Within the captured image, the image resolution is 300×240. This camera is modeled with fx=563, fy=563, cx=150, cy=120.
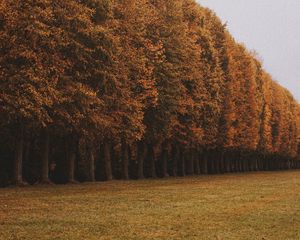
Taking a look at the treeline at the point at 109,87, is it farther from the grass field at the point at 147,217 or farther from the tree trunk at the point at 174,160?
the grass field at the point at 147,217

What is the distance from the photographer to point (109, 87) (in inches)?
1588

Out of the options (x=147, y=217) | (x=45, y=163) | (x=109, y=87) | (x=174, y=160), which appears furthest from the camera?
(x=174, y=160)

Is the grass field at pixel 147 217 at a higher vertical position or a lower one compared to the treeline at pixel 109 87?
lower

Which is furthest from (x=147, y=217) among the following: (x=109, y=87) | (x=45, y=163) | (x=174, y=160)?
(x=174, y=160)

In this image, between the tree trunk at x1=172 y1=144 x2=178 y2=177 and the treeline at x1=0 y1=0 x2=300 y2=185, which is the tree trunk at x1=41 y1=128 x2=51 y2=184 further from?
the tree trunk at x1=172 y1=144 x2=178 y2=177

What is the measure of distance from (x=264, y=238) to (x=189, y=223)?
131 inches

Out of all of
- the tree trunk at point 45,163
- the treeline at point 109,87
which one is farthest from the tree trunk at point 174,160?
the tree trunk at point 45,163

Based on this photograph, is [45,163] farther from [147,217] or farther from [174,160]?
[174,160]

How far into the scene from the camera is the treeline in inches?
1251

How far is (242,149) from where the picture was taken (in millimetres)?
80750

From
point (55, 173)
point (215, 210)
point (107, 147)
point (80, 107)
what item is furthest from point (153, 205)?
point (55, 173)

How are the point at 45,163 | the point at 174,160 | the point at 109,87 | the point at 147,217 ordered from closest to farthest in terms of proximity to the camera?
the point at 147,217 < the point at 45,163 < the point at 109,87 < the point at 174,160

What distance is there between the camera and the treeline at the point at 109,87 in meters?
31.8

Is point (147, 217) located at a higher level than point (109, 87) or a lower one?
lower
